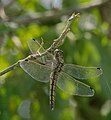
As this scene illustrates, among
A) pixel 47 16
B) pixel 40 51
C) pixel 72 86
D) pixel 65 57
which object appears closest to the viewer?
pixel 40 51

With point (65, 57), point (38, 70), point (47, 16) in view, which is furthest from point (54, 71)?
point (47, 16)

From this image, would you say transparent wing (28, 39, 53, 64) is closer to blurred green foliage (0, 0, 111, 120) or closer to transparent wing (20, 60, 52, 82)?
transparent wing (20, 60, 52, 82)

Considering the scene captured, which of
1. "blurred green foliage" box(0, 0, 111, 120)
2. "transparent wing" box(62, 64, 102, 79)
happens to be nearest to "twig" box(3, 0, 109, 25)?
"blurred green foliage" box(0, 0, 111, 120)

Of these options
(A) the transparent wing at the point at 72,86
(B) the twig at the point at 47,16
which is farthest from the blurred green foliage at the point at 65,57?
(A) the transparent wing at the point at 72,86

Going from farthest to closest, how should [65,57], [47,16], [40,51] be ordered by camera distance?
[47,16], [65,57], [40,51]

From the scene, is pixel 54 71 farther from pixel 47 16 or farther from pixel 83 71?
pixel 47 16

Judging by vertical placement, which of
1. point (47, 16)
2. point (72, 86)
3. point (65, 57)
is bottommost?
→ point (72, 86)

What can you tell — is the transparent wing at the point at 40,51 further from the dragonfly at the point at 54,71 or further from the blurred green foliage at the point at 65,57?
the blurred green foliage at the point at 65,57
